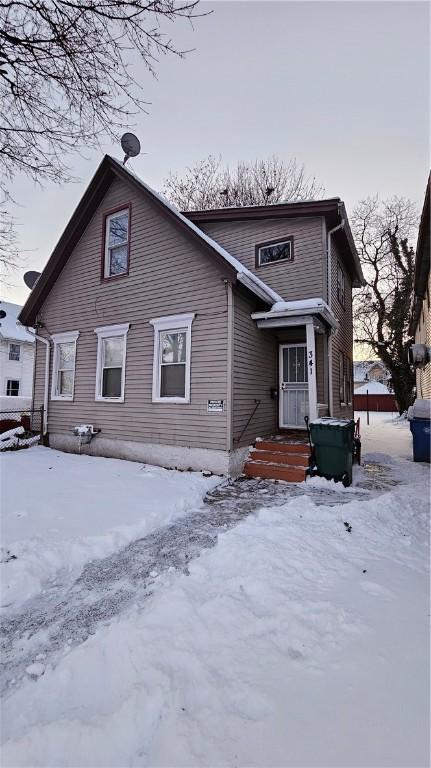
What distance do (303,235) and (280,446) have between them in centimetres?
555

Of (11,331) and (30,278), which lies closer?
(30,278)

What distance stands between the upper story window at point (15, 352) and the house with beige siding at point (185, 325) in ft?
52.3

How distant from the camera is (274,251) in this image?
9.70 meters

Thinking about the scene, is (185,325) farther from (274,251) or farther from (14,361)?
(14,361)

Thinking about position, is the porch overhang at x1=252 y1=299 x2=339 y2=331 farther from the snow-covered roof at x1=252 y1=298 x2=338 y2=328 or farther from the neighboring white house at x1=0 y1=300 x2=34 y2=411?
the neighboring white house at x1=0 y1=300 x2=34 y2=411

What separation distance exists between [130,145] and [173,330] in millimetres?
5330

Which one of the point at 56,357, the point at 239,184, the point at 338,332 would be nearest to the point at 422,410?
the point at 338,332

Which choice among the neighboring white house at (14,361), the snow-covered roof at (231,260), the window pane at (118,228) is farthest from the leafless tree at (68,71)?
the neighboring white house at (14,361)

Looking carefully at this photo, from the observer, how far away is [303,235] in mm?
9102

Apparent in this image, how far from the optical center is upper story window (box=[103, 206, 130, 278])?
378 inches

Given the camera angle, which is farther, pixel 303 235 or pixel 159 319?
pixel 303 235

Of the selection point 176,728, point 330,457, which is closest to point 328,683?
point 176,728

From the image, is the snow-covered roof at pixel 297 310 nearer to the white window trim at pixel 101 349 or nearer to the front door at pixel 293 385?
the front door at pixel 293 385

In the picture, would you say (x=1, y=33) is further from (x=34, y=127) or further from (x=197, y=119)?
(x=197, y=119)
